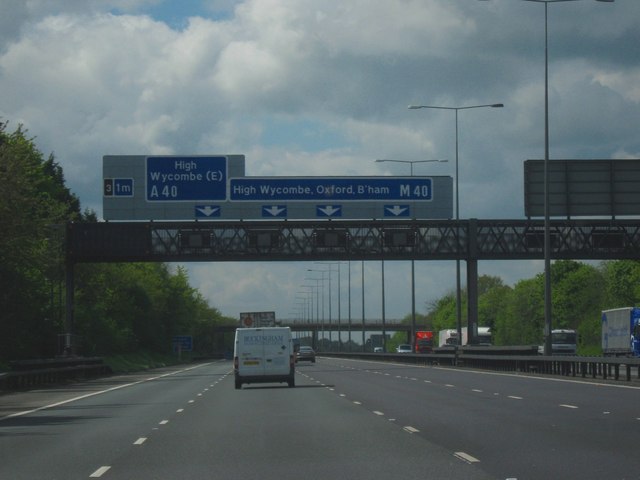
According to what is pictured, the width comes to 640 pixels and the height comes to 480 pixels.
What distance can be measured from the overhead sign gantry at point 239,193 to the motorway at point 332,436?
94.4 feet

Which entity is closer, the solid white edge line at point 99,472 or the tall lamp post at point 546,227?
the solid white edge line at point 99,472

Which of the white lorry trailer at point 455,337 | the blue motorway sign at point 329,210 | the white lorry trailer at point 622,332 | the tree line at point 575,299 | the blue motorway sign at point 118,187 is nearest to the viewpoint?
the blue motorway sign at point 118,187

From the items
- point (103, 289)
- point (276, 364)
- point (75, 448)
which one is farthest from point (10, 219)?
point (103, 289)

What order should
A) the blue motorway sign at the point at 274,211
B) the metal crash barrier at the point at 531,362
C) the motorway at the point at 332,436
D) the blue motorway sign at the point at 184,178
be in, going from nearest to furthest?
1. the motorway at the point at 332,436
2. the metal crash barrier at the point at 531,362
3. the blue motorway sign at the point at 184,178
4. the blue motorway sign at the point at 274,211

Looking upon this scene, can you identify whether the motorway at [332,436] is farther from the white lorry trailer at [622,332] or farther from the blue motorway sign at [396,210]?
the white lorry trailer at [622,332]

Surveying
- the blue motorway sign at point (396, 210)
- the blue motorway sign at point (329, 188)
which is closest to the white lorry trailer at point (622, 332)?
the blue motorway sign at point (396, 210)

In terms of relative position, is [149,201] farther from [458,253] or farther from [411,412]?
[411,412]

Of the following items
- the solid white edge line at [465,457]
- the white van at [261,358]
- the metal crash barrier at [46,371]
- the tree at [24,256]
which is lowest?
the metal crash barrier at [46,371]

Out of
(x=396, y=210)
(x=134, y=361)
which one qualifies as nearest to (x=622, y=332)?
(x=396, y=210)

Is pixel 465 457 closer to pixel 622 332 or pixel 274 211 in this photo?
pixel 274 211

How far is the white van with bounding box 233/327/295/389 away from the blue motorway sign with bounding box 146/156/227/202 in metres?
21.5

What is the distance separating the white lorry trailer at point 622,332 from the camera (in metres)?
74.2

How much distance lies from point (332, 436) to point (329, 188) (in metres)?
45.6

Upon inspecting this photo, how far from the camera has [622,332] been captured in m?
77.9
